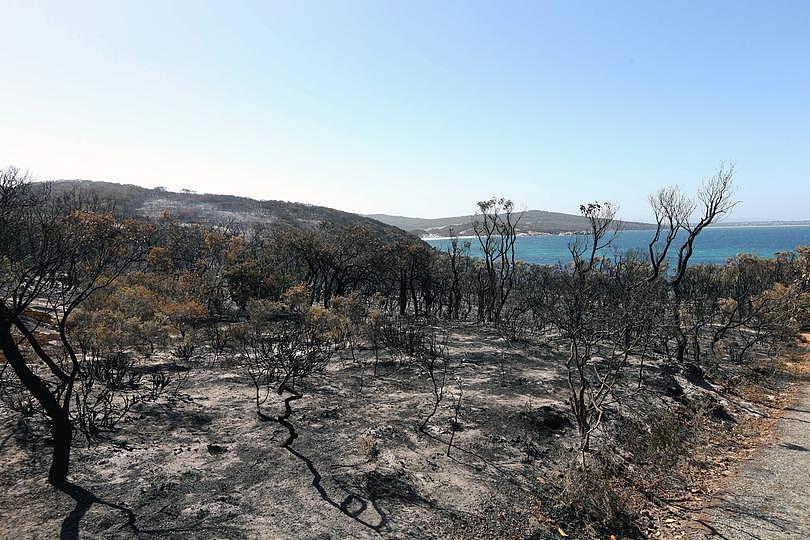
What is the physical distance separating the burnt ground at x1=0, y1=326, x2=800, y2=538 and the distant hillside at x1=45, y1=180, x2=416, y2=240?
326 ft

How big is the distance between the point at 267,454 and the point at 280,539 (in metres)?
3.56

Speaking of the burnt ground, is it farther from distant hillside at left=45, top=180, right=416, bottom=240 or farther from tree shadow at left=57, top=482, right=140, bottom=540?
distant hillside at left=45, top=180, right=416, bottom=240

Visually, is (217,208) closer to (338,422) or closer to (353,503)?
(338,422)

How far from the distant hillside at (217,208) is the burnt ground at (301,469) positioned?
9923 centimetres

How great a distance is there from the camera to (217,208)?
144125 mm

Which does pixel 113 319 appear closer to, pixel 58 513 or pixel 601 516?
pixel 58 513

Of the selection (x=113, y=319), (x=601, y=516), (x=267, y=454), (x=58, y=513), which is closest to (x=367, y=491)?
(x=267, y=454)

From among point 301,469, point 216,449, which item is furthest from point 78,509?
point 301,469

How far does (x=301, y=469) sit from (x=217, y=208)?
489 ft

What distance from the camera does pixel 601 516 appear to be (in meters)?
9.41

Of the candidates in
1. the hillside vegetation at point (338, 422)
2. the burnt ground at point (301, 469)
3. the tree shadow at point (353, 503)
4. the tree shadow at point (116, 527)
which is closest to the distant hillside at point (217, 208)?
the hillside vegetation at point (338, 422)

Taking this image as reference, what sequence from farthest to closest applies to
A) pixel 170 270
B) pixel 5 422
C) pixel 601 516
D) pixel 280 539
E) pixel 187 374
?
pixel 170 270 → pixel 187 374 → pixel 5 422 → pixel 601 516 → pixel 280 539

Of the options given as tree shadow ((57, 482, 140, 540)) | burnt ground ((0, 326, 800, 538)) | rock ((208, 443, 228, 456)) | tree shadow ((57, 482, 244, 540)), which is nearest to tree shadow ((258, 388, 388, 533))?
burnt ground ((0, 326, 800, 538))

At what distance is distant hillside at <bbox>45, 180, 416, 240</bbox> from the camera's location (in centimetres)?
11969
